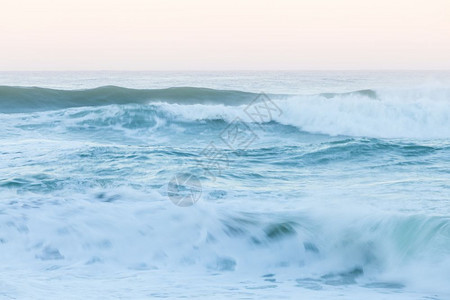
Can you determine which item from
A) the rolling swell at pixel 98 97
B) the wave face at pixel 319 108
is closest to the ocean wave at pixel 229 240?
the wave face at pixel 319 108

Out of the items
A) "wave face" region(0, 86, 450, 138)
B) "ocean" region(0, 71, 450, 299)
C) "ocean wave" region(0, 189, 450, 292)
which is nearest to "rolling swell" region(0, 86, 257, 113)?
"wave face" region(0, 86, 450, 138)

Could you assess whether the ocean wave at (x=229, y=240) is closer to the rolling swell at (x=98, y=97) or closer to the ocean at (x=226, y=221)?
the ocean at (x=226, y=221)

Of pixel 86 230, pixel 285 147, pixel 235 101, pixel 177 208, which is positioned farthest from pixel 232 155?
pixel 235 101

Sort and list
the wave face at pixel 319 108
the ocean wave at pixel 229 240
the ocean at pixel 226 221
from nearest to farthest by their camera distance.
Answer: the ocean at pixel 226 221, the ocean wave at pixel 229 240, the wave face at pixel 319 108

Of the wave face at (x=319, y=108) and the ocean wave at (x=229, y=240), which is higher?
the wave face at (x=319, y=108)

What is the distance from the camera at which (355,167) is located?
26.7 feet

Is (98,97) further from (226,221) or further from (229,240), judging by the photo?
(229,240)

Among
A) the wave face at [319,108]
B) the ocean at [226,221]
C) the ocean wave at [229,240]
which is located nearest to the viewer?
the ocean at [226,221]

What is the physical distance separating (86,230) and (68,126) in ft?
29.1

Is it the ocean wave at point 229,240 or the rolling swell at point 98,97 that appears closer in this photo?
the ocean wave at point 229,240

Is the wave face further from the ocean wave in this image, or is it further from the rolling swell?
the ocean wave

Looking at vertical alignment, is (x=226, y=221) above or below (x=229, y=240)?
above

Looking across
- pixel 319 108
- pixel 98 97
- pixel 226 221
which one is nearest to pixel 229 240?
pixel 226 221

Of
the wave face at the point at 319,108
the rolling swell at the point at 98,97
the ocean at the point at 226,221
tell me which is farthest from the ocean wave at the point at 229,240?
the rolling swell at the point at 98,97
